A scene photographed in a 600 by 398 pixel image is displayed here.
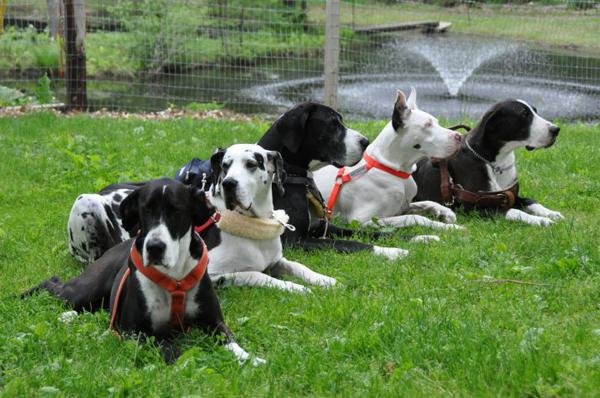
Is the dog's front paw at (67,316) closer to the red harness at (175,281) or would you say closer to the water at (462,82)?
the red harness at (175,281)

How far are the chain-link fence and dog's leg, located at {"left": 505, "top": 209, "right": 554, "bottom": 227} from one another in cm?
716

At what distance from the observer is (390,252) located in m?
6.04

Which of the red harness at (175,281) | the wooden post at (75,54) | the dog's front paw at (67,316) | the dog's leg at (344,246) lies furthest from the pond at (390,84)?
the red harness at (175,281)

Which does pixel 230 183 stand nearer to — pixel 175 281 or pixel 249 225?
pixel 249 225

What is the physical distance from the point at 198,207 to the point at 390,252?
194 cm

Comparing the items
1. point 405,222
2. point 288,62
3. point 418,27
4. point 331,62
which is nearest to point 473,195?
point 405,222

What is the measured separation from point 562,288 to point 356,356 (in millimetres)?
1422

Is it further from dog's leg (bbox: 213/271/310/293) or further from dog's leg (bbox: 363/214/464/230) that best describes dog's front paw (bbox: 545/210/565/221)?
dog's leg (bbox: 213/271/310/293)

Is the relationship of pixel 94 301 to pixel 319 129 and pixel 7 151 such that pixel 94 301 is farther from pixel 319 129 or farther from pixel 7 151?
pixel 7 151

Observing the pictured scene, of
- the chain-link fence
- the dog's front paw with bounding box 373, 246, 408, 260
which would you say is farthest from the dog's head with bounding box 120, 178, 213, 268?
the chain-link fence

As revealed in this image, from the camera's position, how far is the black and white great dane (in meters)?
5.28

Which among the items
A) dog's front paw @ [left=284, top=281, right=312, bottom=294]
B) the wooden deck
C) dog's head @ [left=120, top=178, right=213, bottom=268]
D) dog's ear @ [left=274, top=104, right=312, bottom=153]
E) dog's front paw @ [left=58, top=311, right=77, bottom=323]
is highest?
the wooden deck

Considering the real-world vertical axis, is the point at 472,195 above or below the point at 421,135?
below

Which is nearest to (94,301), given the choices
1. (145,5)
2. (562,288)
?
(562,288)
